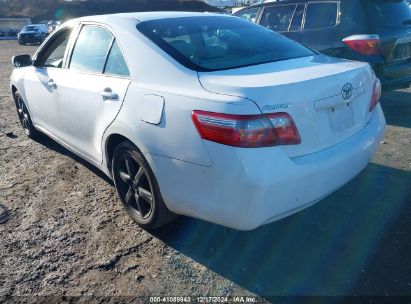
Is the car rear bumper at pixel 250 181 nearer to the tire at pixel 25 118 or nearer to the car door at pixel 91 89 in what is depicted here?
the car door at pixel 91 89

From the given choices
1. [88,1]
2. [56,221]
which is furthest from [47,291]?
[88,1]

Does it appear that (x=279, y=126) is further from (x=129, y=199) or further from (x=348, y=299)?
(x=129, y=199)

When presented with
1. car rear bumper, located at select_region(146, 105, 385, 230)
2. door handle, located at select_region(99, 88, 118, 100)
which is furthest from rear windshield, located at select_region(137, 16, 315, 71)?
car rear bumper, located at select_region(146, 105, 385, 230)

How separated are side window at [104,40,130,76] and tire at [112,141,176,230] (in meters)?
0.57

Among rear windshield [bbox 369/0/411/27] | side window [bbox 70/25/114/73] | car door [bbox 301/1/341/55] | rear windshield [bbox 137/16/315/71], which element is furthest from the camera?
car door [bbox 301/1/341/55]

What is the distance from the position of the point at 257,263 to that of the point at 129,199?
1.19 m

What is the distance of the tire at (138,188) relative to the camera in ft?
9.21

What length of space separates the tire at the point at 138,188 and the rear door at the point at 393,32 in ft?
12.6

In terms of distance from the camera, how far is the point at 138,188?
3.05 metres

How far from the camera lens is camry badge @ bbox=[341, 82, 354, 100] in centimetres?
256

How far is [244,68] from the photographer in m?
2.70

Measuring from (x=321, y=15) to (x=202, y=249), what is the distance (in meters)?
4.37

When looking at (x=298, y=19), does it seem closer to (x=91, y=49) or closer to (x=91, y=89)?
(x=91, y=49)

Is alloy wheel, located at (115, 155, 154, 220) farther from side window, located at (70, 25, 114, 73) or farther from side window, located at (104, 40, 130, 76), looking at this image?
side window, located at (70, 25, 114, 73)
